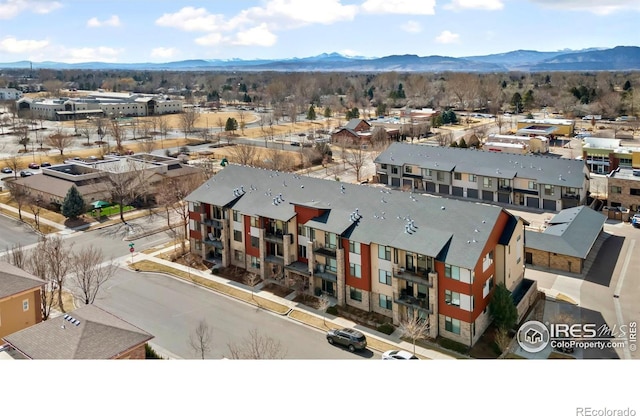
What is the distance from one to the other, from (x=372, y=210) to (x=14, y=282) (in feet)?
33.8

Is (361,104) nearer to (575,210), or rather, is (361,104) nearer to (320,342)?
(575,210)

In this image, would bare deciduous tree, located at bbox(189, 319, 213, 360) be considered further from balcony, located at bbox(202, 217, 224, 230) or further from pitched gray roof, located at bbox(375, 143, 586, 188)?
pitched gray roof, located at bbox(375, 143, 586, 188)

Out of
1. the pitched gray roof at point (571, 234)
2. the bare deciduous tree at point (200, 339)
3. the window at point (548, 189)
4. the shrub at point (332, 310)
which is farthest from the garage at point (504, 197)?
the bare deciduous tree at point (200, 339)

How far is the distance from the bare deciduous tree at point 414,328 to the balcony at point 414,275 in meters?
0.95

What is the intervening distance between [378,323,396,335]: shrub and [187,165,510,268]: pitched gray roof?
7.79 ft

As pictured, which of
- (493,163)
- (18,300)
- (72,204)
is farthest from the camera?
(493,163)

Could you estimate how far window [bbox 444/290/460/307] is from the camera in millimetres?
14219

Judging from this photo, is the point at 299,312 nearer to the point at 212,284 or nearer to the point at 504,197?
the point at 212,284

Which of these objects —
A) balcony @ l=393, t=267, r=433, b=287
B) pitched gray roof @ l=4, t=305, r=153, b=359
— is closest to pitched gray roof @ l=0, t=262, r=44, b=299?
pitched gray roof @ l=4, t=305, r=153, b=359

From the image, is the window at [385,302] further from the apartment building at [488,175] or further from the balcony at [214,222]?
the apartment building at [488,175]

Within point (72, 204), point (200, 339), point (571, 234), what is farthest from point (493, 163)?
point (72, 204)

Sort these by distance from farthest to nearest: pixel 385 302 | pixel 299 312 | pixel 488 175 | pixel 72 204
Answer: pixel 488 175, pixel 72 204, pixel 299 312, pixel 385 302

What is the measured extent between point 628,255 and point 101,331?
1900 cm

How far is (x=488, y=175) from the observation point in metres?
29.0
